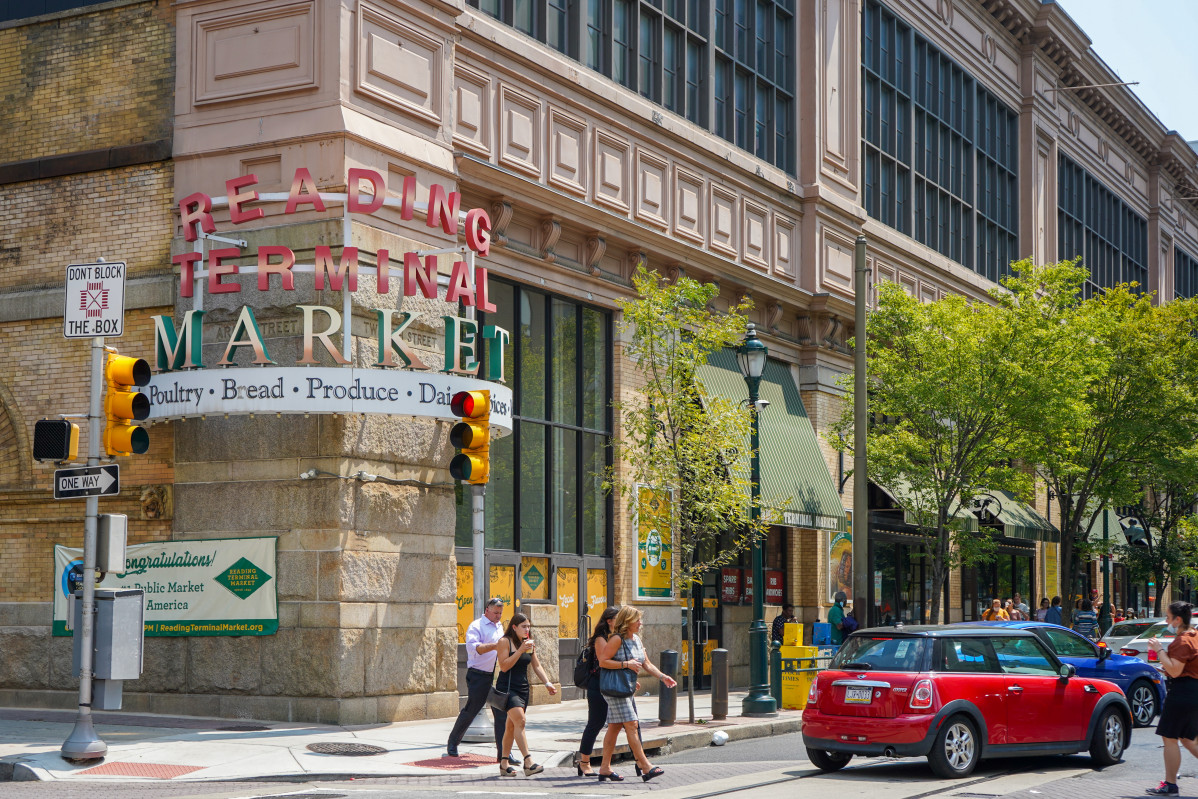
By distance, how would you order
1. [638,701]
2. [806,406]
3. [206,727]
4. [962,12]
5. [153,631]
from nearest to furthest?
[206,727]
[153,631]
[638,701]
[806,406]
[962,12]

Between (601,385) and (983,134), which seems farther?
(983,134)

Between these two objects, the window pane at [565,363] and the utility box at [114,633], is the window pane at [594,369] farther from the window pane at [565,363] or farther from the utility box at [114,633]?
the utility box at [114,633]

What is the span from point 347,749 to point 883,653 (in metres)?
5.89

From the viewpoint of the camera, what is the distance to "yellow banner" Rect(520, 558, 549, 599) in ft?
73.2

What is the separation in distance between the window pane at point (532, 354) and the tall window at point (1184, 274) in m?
45.2

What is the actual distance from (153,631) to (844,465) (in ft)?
56.9

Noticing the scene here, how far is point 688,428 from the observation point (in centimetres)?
2106

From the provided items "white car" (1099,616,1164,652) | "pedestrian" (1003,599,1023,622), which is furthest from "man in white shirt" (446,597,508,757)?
"pedestrian" (1003,599,1023,622)

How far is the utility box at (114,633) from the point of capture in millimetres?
14242

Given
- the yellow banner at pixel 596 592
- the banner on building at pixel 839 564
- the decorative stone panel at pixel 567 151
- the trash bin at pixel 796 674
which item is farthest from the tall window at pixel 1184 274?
the trash bin at pixel 796 674

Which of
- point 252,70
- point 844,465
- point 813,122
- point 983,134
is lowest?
point 844,465

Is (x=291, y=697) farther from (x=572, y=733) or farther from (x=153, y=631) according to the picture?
(x=572, y=733)

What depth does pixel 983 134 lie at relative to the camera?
4156 centimetres

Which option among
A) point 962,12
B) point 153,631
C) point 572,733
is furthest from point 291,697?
point 962,12
